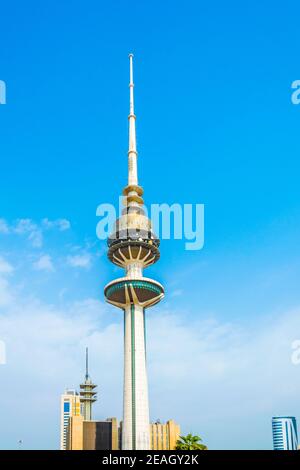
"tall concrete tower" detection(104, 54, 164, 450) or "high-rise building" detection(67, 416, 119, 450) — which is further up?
"tall concrete tower" detection(104, 54, 164, 450)

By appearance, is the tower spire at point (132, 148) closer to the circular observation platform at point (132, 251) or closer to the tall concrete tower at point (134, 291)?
the tall concrete tower at point (134, 291)

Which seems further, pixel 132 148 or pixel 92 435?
pixel 132 148

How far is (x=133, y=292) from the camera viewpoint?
411ft

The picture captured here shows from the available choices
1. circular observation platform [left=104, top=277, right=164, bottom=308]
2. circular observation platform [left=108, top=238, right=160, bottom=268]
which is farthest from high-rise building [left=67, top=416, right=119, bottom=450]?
circular observation platform [left=108, top=238, right=160, bottom=268]

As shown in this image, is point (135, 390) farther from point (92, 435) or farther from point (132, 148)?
point (132, 148)

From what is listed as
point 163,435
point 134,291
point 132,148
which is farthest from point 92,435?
point 132,148

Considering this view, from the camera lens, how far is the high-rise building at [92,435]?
126 m

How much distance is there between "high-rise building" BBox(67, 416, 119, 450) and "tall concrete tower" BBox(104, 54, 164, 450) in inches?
390

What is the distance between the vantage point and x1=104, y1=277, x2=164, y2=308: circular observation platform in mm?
124812

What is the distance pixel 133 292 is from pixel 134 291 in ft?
1.11

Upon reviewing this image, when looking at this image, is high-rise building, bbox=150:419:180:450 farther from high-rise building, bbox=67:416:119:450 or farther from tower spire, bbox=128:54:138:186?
tower spire, bbox=128:54:138:186
